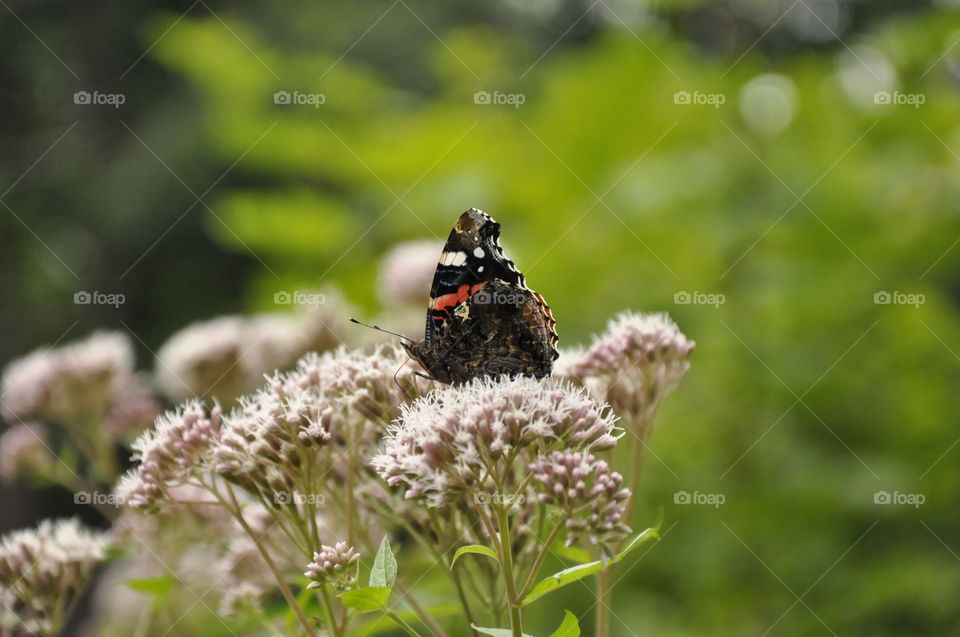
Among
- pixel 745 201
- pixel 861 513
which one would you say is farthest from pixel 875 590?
pixel 745 201

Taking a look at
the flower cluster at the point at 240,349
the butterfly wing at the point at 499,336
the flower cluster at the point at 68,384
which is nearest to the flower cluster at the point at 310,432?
the butterfly wing at the point at 499,336

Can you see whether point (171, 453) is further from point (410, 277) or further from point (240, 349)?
point (410, 277)

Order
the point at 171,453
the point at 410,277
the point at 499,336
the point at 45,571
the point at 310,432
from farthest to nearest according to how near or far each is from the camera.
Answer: the point at 410,277 < the point at 499,336 < the point at 45,571 < the point at 171,453 < the point at 310,432

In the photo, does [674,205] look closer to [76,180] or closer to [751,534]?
[751,534]

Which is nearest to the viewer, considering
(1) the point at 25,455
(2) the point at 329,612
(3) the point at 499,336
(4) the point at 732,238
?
(2) the point at 329,612

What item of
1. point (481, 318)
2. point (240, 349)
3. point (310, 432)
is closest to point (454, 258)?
point (481, 318)

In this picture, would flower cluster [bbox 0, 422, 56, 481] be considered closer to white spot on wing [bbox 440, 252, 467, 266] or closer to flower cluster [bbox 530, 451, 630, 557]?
white spot on wing [bbox 440, 252, 467, 266]

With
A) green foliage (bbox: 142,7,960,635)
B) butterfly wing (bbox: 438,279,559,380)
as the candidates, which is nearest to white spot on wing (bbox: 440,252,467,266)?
butterfly wing (bbox: 438,279,559,380)
